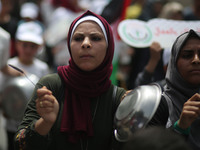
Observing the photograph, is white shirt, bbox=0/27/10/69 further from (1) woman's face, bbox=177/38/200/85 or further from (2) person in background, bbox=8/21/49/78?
(1) woman's face, bbox=177/38/200/85

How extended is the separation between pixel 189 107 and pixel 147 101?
27cm

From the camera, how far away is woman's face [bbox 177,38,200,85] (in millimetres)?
2379

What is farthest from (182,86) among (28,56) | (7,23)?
(7,23)

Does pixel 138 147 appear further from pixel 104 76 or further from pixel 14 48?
pixel 14 48

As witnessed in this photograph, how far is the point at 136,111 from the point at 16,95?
7.46 feet

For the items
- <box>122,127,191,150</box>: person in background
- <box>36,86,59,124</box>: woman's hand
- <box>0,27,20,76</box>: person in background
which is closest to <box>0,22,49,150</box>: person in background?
<box>0,27,20,76</box>: person in background

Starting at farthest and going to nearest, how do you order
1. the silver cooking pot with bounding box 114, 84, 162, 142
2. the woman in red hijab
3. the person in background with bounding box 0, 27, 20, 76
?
the person in background with bounding box 0, 27, 20, 76 < the woman in red hijab < the silver cooking pot with bounding box 114, 84, 162, 142

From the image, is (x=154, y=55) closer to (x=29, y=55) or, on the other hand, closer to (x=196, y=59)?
(x=196, y=59)

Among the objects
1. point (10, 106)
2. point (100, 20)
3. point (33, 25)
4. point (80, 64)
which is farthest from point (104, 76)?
point (33, 25)

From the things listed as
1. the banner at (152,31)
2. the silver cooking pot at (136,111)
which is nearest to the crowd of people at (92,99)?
the silver cooking pot at (136,111)

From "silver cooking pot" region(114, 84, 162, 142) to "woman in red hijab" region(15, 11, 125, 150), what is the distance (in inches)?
9.1

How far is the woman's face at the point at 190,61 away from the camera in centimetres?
238

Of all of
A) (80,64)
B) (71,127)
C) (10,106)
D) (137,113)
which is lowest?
(10,106)

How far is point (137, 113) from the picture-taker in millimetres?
1936
